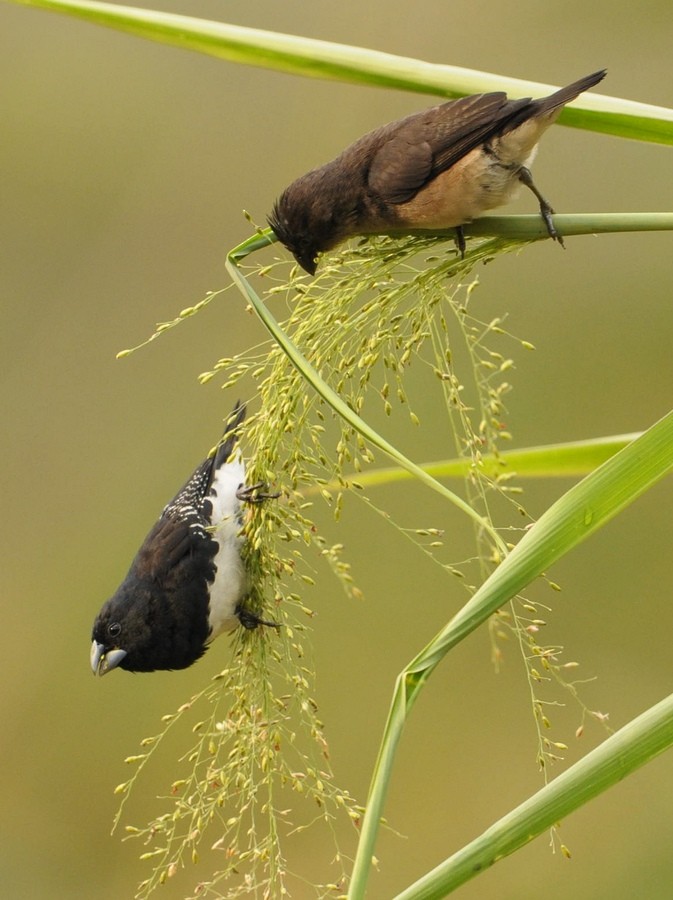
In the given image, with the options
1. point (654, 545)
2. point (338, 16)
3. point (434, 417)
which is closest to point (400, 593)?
point (434, 417)

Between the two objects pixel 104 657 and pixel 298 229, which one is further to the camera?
pixel 104 657

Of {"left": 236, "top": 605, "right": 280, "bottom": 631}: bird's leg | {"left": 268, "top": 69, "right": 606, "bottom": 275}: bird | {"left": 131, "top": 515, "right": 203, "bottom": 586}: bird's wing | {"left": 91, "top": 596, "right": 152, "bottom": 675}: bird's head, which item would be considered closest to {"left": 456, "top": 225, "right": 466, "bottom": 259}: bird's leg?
{"left": 268, "top": 69, "right": 606, "bottom": 275}: bird

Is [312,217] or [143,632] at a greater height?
[312,217]

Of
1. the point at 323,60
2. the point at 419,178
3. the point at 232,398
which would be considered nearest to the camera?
the point at 323,60

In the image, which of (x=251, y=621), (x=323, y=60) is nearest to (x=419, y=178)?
(x=323, y=60)

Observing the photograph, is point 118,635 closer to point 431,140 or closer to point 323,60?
point 431,140

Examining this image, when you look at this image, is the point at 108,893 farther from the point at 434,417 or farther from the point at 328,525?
the point at 434,417

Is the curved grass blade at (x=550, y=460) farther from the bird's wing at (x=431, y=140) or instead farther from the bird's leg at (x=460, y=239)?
the bird's wing at (x=431, y=140)
